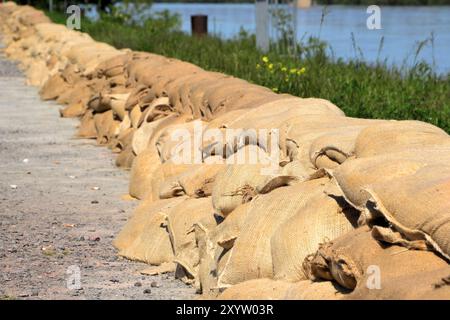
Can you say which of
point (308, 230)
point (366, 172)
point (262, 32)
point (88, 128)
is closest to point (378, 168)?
point (366, 172)

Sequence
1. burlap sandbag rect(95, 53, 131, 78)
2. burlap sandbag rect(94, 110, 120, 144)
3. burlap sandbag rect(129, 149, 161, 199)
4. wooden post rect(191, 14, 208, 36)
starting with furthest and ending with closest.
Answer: wooden post rect(191, 14, 208, 36) < burlap sandbag rect(95, 53, 131, 78) < burlap sandbag rect(94, 110, 120, 144) < burlap sandbag rect(129, 149, 161, 199)

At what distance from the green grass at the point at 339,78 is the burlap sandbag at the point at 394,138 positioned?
9.09 feet

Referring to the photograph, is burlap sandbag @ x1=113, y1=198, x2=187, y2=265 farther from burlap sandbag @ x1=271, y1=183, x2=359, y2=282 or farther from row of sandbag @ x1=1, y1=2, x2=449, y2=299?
burlap sandbag @ x1=271, y1=183, x2=359, y2=282

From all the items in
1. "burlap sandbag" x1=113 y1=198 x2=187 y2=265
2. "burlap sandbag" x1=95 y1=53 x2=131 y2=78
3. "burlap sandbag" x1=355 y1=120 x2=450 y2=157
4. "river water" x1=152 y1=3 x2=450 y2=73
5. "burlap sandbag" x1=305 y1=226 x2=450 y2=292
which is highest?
"burlap sandbag" x1=355 y1=120 x2=450 y2=157

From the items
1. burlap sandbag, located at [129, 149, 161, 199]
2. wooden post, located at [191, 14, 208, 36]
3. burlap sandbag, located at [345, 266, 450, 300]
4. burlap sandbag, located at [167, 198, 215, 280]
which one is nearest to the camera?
burlap sandbag, located at [345, 266, 450, 300]

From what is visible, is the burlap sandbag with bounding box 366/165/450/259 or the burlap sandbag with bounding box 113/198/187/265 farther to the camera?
the burlap sandbag with bounding box 113/198/187/265

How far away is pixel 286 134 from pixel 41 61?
1344 cm

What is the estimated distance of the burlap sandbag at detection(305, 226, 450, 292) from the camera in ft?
12.5

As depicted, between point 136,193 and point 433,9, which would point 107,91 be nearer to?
point 136,193

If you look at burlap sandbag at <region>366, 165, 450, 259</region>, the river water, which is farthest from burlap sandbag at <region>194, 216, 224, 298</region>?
the river water

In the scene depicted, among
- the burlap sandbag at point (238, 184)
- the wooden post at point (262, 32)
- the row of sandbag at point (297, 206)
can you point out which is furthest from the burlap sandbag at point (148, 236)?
the wooden post at point (262, 32)

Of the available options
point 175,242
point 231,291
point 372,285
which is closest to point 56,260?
point 175,242

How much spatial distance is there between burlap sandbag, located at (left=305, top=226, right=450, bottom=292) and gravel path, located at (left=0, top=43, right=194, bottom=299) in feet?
3.99

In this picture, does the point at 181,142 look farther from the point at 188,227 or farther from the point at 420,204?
the point at 420,204
